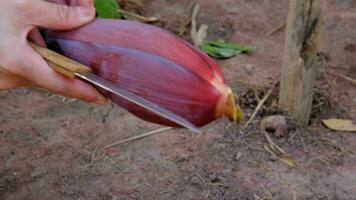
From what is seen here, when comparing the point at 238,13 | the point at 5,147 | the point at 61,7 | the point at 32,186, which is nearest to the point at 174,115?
the point at 61,7

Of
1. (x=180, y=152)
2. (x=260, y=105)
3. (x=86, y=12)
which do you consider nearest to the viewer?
(x=86, y=12)

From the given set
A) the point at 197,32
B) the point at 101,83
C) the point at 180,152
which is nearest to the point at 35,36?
the point at 101,83

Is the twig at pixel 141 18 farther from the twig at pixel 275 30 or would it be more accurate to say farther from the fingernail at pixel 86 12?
the fingernail at pixel 86 12

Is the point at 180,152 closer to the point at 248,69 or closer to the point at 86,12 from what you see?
the point at 248,69

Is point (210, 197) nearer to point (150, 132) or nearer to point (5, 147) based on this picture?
point (150, 132)

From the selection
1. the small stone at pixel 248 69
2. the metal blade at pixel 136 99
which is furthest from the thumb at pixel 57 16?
the small stone at pixel 248 69

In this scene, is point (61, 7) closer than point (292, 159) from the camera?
Yes

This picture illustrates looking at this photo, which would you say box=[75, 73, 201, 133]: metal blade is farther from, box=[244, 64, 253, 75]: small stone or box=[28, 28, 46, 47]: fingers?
box=[244, 64, 253, 75]: small stone

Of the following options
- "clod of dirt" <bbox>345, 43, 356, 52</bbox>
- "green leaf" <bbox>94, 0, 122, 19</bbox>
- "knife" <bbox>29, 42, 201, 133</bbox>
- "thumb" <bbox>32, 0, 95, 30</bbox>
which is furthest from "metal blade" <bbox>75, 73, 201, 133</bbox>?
"clod of dirt" <bbox>345, 43, 356, 52</bbox>
